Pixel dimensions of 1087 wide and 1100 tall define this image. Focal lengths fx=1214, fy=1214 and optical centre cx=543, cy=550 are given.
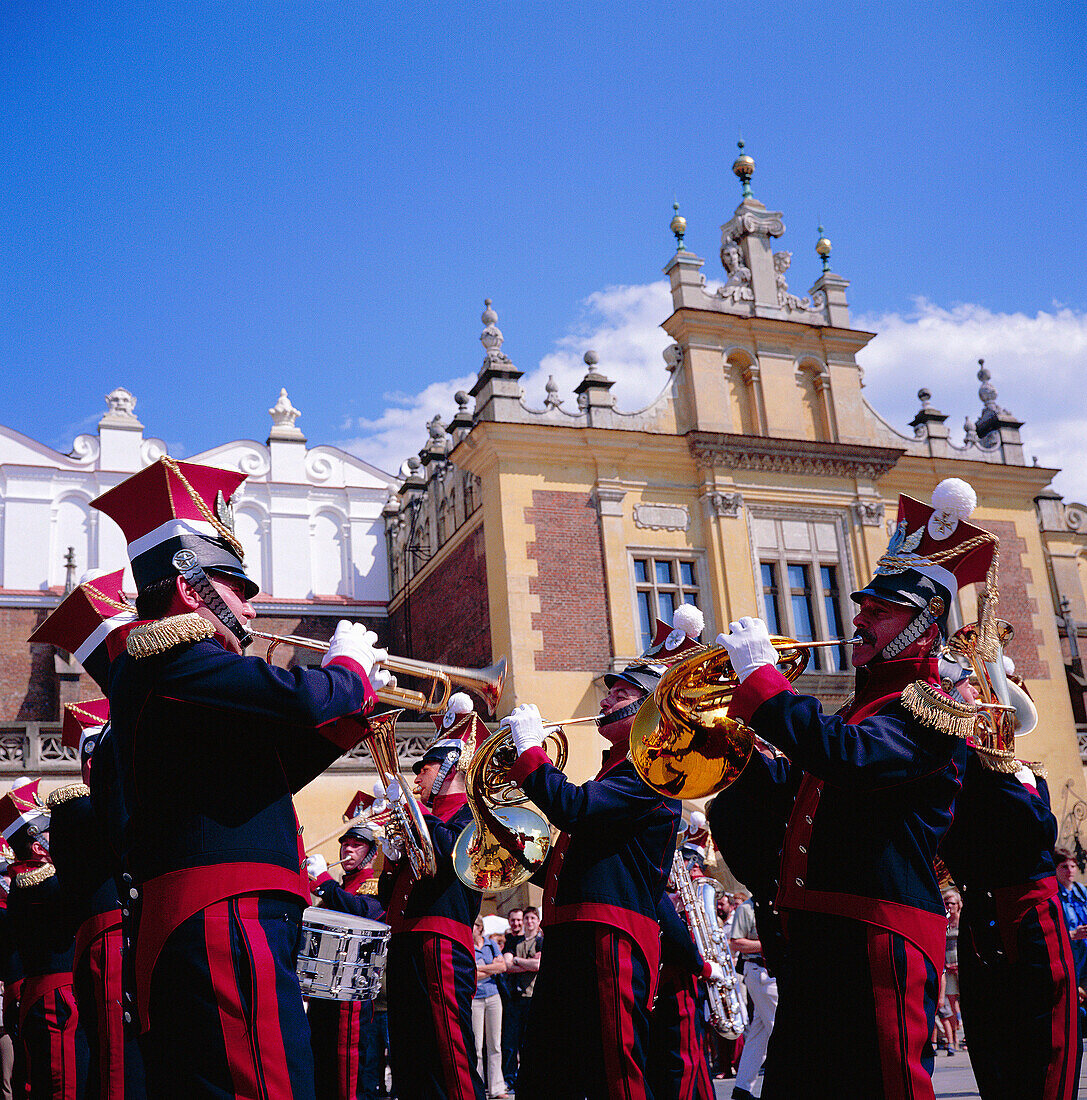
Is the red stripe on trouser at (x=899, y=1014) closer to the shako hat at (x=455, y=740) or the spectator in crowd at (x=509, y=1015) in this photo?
the shako hat at (x=455, y=740)

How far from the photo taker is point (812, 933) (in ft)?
13.3

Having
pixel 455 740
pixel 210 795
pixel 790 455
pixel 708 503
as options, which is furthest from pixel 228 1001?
pixel 790 455

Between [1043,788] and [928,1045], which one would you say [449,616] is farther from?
[928,1045]

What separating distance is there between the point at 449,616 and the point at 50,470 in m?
10.2

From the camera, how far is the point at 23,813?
297 inches

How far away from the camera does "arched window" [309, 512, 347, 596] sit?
28183mm

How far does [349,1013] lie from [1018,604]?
21.7 meters

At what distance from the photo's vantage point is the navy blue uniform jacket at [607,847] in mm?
5395

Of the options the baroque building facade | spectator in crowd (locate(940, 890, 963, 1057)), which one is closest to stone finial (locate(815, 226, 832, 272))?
the baroque building facade

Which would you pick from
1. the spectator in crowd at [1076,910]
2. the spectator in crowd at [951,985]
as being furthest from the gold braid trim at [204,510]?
the spectator in crowd at [951,985]

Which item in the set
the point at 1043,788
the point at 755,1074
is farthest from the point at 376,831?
the point at 1043,788

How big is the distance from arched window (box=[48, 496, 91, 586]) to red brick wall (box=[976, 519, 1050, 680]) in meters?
18.9

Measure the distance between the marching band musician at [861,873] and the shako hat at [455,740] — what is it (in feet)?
11.4

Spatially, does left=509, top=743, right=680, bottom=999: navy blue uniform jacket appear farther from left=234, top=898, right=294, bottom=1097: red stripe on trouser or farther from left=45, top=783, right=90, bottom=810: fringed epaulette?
left=45, top=783, right=90, bottom=810: fringed epaulette
